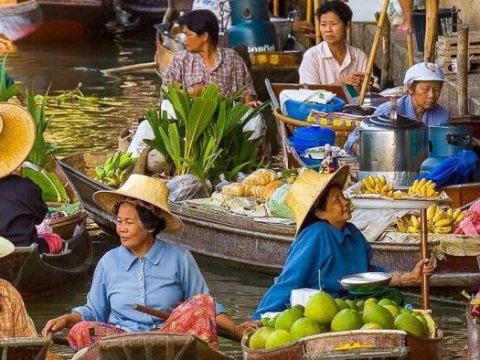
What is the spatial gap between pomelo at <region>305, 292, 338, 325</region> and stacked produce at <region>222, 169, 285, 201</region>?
3.76m

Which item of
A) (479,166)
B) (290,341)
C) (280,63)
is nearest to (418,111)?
(479,166)

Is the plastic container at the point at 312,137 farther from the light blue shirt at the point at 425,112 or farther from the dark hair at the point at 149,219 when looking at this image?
the dark hair at the point at 149,219

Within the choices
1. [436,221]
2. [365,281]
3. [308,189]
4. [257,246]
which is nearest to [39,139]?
[257,246]

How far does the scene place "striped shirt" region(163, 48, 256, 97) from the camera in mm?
11891

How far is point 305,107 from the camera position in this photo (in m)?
11.0

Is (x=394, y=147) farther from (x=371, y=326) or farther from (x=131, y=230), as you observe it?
(x=371, y=326)

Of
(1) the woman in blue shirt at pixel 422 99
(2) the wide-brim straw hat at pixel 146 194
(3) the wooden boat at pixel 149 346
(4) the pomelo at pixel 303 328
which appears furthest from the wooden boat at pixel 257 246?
(3) the wooden boat at pixel 149 346

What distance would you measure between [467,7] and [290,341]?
932 centimetres

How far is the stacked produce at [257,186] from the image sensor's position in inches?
385

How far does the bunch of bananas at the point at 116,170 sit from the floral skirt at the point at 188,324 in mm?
4444

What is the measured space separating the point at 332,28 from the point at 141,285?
18.1 feet

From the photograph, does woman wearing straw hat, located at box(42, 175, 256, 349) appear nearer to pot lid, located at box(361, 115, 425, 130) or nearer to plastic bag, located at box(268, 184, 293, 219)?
plastic bag, located at box(268, 184, 293, 219)

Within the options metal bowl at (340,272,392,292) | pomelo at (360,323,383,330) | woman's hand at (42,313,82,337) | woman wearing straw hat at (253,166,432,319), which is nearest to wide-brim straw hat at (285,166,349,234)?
woman wearing straw hat at (253,166,432,319)

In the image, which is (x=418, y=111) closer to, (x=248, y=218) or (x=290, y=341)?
(x=248, y=218)
